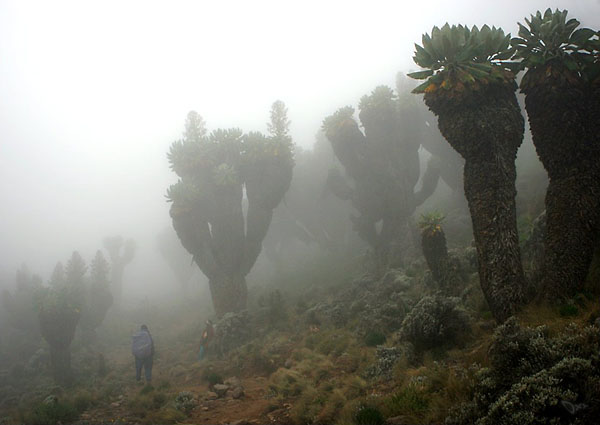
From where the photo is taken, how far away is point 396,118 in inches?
966

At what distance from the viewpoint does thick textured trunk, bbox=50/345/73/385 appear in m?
18.8

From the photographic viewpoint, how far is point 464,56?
31.4 feet

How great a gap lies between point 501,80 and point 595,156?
10.3ft

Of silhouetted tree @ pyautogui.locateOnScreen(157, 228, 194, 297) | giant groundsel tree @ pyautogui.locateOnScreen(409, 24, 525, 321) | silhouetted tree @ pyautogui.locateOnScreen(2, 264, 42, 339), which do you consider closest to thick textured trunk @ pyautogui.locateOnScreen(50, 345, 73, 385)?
silhouetted tree @ pyautogui.locateOnScreen(2, 264, 42, 339)

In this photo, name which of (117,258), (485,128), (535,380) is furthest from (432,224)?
(117,258)

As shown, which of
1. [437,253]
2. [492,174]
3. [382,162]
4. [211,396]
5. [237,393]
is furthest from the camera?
[382,162]

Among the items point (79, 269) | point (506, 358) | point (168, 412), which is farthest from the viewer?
point (79, 269)

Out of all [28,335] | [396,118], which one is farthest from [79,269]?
[396,118]

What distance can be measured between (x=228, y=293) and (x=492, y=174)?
16.9 metres

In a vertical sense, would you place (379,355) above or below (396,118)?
below

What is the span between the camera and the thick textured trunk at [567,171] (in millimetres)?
8242

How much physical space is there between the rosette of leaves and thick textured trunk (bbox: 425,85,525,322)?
2.33 feet

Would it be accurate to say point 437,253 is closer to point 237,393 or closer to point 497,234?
point 497,234

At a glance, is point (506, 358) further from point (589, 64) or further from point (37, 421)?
point (37, 421)
